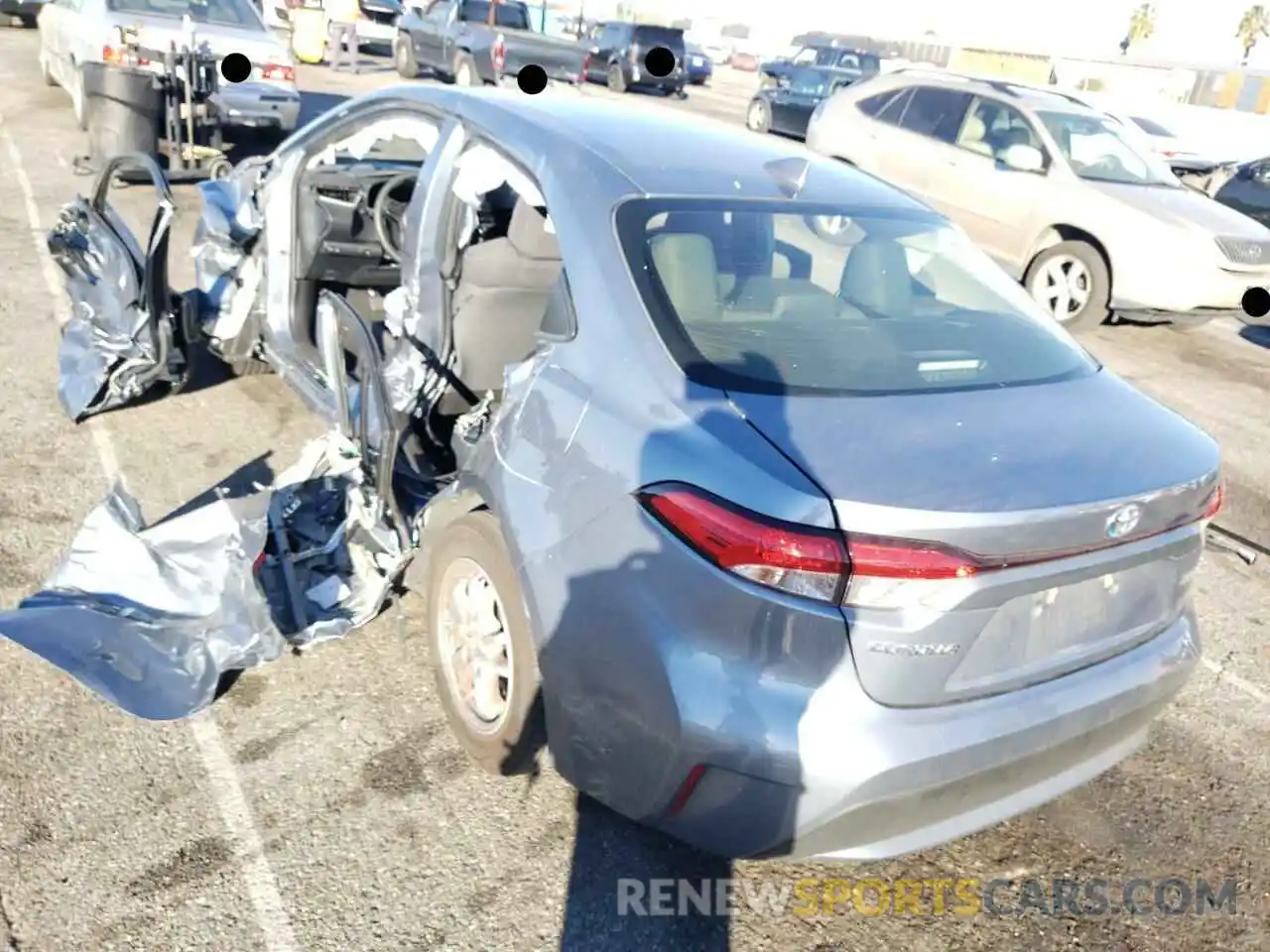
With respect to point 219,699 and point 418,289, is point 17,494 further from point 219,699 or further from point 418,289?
point 418,289

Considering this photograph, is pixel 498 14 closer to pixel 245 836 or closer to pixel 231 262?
pixel 231 262

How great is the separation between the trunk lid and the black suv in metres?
25.5

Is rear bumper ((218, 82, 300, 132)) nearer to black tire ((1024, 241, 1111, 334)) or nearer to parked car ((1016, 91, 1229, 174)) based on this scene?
black tire ((1024, 241, 1111, 334))

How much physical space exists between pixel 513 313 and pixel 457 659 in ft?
4.06

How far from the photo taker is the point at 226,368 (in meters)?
5.56

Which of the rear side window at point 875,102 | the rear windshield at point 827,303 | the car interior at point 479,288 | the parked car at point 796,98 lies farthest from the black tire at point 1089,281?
the parked car at point 796,98

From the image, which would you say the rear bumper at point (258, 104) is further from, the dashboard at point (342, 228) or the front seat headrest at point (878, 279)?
the front seat headrest at point (878, 279)

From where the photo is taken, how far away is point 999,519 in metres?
2.02

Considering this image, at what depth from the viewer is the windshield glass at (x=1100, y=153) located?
878 cm

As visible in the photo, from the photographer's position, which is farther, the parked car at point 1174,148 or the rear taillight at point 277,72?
the parked car at point 1174,148

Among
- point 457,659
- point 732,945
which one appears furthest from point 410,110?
point 732,945

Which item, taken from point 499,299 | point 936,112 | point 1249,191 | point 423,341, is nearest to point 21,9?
point 936,112

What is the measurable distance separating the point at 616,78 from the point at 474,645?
2586cm

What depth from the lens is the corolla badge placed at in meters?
2.16
